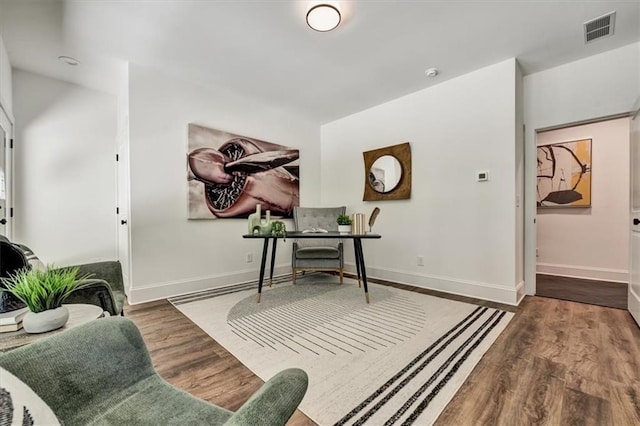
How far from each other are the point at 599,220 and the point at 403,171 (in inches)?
111

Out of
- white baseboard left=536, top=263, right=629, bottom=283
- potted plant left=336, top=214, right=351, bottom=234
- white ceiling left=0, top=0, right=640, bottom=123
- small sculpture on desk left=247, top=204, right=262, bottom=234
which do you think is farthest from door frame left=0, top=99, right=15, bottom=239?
white baseboard left=536, top=263, right=629, bottom=283

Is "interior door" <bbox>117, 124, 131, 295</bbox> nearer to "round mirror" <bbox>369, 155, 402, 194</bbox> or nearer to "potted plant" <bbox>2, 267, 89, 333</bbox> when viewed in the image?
"potted plant" <bbox>2, 267, 89, 333</bbox>

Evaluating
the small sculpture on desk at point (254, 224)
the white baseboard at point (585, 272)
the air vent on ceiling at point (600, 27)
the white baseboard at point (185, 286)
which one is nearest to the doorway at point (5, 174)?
the white baseboard at point (185, 286)

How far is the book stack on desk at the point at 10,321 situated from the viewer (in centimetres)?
100

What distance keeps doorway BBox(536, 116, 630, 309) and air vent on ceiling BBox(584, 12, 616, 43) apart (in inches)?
53.1


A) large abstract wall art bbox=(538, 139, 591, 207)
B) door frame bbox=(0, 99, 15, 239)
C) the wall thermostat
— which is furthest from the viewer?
large abstract wall art bbox=(538, 139, 591, 207)

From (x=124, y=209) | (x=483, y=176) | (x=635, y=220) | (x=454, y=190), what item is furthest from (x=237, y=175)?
(x=635, y=220)

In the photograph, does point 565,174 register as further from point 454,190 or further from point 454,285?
point 454,285

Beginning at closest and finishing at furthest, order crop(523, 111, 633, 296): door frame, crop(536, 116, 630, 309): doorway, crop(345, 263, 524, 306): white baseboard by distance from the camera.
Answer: crop(345, 263, 524, 306): white baseboard, crop(523, 111, 633, 296): door frame, crop(536, 116, 630, 309): doorway

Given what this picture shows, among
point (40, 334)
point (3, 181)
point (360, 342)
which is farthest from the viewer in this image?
point (3, 181)

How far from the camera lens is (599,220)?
3.84m

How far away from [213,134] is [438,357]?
3275 millimetres

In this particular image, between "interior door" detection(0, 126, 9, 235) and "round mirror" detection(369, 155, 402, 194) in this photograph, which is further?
"round mirror" detection(369, 155, 402, 194)

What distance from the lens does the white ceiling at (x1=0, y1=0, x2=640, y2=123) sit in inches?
83.5
